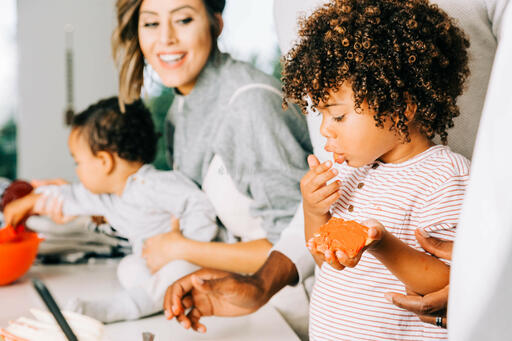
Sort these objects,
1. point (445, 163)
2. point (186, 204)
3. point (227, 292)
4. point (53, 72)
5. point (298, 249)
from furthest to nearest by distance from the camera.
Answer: point (53, 72) → point (186, 204) → point (298, 249) → point (227, 292) → point (445, 163)

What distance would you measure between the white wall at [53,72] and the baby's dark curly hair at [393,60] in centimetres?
102

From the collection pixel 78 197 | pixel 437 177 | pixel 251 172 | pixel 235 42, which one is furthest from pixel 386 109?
pixel 78 197

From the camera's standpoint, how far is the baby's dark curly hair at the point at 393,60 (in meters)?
0.57

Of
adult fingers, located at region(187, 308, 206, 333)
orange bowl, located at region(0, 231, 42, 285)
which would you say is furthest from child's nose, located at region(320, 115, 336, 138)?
orange bowl, located at region(0, 231, 42, 285)

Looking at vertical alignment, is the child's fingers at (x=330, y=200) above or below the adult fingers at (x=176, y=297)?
above

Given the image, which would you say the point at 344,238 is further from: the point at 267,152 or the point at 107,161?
the point at 107,161

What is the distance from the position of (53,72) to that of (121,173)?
0.59 metres

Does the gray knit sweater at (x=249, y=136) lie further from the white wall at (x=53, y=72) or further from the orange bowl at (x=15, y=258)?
the white wall at (x=53, y=72)

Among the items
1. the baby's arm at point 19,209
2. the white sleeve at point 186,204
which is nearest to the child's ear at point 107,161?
the white sleeve at point 186,204

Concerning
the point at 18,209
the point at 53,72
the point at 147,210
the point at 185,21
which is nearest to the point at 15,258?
the point at 18,209

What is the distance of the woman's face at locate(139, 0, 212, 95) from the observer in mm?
1023

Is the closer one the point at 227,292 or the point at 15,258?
the point at 227,292

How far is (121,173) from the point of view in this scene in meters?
1.15

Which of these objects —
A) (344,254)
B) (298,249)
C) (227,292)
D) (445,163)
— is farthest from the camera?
(298,249)
